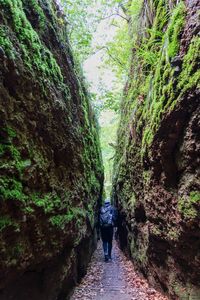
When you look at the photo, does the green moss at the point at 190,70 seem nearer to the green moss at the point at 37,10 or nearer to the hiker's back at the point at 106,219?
the green moss at the point at 37,10

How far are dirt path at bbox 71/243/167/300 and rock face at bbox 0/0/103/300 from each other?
3.20ft

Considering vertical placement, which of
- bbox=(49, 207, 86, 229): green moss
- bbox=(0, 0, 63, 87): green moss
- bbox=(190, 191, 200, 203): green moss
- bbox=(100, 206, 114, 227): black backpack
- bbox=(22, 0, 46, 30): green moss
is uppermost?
bbox=(22, 0, 46, 30): green moss

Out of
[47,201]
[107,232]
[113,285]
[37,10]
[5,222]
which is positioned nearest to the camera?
[5,222]

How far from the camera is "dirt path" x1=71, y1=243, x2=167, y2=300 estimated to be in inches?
261

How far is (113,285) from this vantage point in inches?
301

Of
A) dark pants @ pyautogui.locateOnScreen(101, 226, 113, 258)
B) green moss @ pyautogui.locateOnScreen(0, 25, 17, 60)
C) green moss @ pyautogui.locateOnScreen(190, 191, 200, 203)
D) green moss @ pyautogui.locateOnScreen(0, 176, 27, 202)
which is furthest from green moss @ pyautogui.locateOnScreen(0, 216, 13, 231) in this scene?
dark pants @ pyautogui.locateOnScreen(101, 226, 113, 258)

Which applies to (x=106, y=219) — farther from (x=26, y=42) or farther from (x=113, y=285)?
(x=26, y=42)

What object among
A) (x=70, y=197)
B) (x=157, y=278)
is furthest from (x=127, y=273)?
(x=70, y=197)

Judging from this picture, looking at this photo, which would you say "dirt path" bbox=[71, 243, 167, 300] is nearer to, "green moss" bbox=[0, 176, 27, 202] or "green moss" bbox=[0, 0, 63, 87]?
"green moss" bbox=[0, 176, 27, 202]

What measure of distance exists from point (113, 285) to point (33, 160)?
201 inches

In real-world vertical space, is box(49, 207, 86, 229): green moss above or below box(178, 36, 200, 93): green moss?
below

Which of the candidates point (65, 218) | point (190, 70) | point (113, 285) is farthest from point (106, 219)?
point (190, 70)

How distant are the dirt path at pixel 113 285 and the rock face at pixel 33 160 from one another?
0.97m

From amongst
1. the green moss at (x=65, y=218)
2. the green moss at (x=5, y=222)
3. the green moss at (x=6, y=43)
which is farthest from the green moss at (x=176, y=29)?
the green moss at (x=5, y=222)
